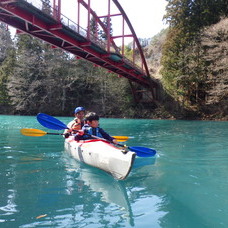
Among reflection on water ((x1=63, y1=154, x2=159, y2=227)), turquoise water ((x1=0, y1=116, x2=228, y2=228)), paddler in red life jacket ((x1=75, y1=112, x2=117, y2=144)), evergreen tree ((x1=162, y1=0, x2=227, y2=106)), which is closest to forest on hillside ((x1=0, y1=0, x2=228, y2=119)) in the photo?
evergreen tree ((x1=162, y1=0, x2=227, y2=106))

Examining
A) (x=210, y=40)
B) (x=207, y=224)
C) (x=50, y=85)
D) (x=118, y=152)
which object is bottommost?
(x=207, y=224)

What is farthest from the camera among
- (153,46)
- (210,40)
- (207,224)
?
(153,46)

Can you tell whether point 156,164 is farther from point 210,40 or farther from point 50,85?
point 50,85

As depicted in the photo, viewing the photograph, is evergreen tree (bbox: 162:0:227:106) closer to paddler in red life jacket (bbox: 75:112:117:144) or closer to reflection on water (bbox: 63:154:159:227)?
paddler in red life jacket (bbox: 75:112:117:144)

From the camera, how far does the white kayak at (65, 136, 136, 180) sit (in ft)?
14.0

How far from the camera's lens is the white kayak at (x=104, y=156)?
4273mm

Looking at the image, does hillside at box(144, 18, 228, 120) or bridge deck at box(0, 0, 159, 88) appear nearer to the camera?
bridge deck at box(0, 0, 159, 88)

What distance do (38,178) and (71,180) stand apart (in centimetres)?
63

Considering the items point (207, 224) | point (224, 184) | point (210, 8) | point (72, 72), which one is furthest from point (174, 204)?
point (72, 72)

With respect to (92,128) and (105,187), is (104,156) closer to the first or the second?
(105,187)

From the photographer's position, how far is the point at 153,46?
171 feet

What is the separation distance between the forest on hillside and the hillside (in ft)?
0.34

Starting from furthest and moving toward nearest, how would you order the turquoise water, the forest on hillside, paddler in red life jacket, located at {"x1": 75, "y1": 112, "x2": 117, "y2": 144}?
the forest on hillside
paddler in red life jacket, located at {"x1": 75, "y1": 112, "x2": 117, "y2": 144}
the turquoise water

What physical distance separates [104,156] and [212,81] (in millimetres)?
22139
